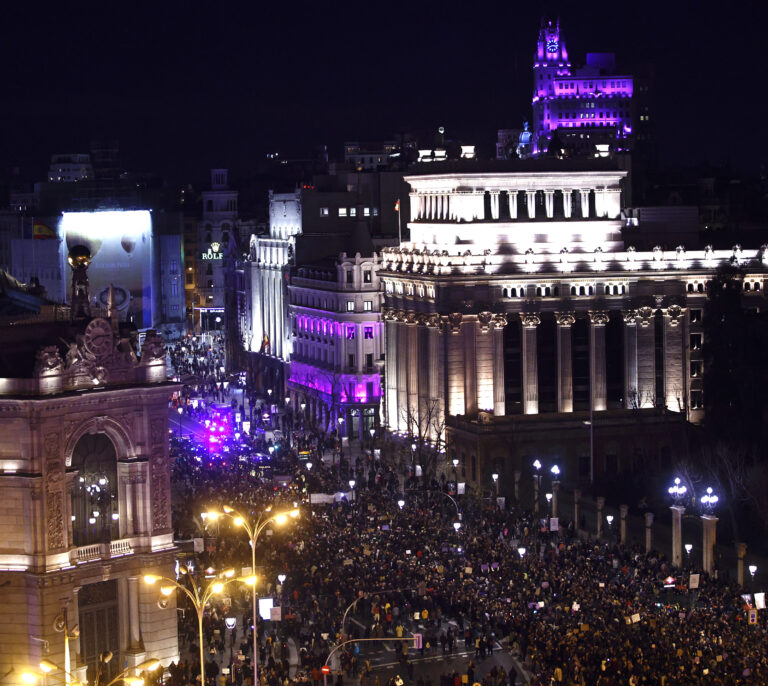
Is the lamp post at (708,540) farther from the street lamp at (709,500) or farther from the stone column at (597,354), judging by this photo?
the stone column at (597,354)

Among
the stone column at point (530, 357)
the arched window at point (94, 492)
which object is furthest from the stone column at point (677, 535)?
the stone column at point (530, 357)

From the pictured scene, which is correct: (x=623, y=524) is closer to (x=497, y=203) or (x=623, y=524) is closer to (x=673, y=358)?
(x=673, y=358)

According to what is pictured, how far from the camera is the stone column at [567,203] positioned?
11500cm

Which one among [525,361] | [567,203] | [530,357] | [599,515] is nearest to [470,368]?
[525,361]

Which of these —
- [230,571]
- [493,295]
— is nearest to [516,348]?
[493,295]

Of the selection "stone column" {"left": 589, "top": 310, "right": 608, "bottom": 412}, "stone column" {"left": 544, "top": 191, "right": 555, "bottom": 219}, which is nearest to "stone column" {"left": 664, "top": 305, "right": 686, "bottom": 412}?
"stone column" {"left": 589, "top": 310, "right": 608, "bottom": 412}

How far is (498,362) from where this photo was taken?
111 metres

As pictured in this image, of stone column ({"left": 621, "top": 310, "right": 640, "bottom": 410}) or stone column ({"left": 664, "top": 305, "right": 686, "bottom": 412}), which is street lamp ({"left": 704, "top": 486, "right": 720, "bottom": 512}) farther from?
stone column ({"left": 664, "top": 305, "right": 686, "bottom": 412})

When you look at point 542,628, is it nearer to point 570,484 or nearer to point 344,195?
point 570,484

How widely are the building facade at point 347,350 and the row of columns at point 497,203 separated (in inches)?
465

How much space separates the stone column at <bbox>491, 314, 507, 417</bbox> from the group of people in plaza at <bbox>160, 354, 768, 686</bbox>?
22706 millimetres

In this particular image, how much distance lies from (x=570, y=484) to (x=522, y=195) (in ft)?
65.2

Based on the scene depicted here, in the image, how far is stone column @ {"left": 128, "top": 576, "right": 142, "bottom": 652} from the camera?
60031 mm

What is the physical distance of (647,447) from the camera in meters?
106
